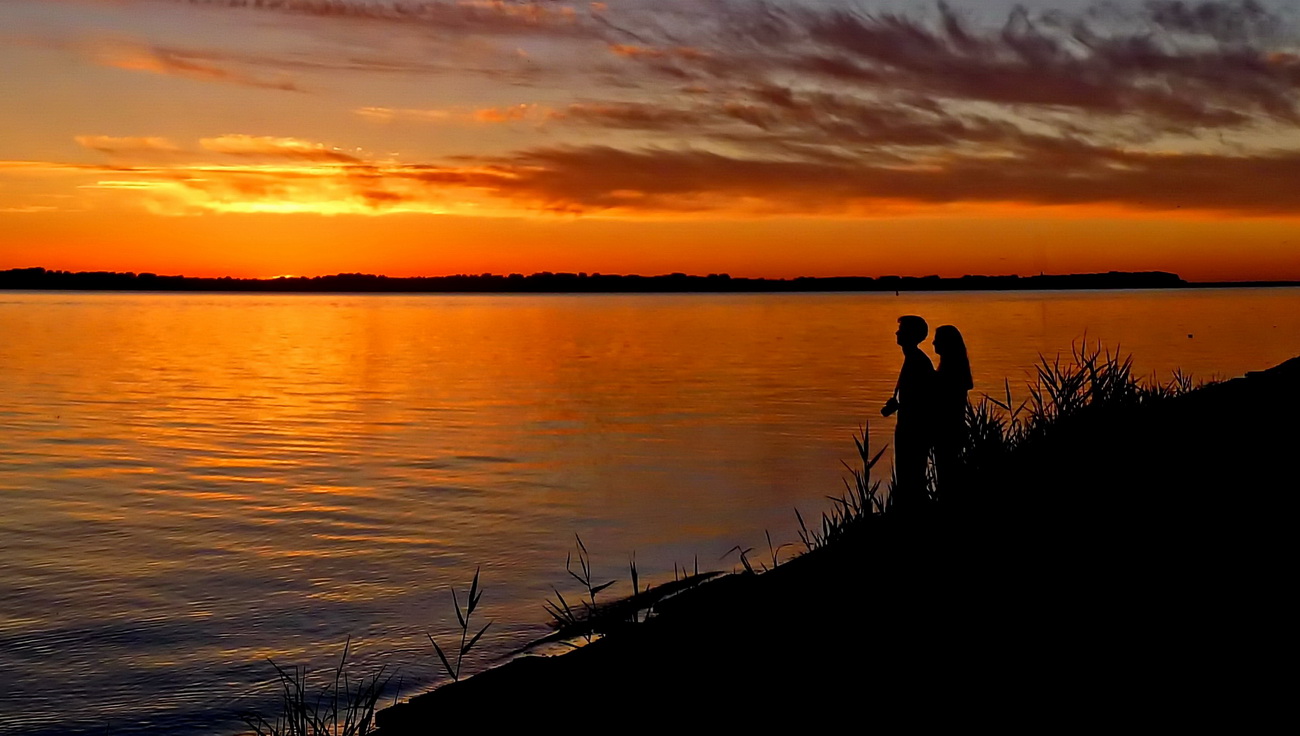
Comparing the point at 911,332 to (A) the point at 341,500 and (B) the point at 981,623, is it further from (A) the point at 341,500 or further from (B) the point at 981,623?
(A) the point at 341,500

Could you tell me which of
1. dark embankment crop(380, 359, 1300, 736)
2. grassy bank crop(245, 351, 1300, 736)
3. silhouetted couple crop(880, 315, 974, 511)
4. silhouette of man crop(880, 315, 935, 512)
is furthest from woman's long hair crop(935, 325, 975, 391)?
dark embankment crop(380, 359, 1300, 736)

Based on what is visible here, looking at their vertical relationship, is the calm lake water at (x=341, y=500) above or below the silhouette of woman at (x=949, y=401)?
below

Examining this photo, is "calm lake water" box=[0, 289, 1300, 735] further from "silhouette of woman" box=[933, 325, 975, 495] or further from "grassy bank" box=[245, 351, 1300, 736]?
"silhouette of woman" box=[933, 325, 975, 495]

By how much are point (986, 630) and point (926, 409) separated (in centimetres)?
469

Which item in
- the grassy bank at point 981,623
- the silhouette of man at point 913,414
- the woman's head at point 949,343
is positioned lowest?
the grassy bank at point 981,623

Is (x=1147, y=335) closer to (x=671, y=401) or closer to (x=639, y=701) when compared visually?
(x=671, y=401)

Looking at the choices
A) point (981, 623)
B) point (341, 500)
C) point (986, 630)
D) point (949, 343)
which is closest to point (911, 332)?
point (949, 343)

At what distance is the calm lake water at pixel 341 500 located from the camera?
1034cm

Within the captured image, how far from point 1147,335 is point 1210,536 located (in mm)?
61267

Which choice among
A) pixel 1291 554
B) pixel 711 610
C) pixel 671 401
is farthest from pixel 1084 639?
pixel 671 401

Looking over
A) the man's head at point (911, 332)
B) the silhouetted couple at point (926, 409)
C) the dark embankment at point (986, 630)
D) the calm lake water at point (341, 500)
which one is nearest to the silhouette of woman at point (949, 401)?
the silhouetted couple at point (926, 409)

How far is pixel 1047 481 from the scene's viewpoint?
398 inches

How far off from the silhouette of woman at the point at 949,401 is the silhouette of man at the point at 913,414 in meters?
0.10

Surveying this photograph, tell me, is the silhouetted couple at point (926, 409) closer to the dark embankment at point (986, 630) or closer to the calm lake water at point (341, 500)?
the dark embankment at point (986, 630)
